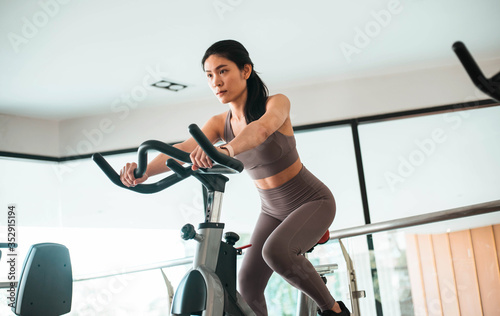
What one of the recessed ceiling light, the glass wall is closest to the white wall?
the glass wall

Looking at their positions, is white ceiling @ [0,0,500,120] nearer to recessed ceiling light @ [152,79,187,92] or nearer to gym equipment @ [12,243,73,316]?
recessed ceiling light @ [152,79,187,92]

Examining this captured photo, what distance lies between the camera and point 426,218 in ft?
7.14

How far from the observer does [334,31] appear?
13.2 ft

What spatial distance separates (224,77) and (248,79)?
0.47ft

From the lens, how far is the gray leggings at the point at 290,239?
1.49 meters

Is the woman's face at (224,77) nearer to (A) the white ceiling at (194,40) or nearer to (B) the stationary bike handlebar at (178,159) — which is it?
(B) the stationary bike handlebar at (178,159)

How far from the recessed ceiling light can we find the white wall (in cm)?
Result: 43

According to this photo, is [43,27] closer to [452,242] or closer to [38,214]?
[38,214]

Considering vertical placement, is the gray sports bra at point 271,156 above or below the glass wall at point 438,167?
below

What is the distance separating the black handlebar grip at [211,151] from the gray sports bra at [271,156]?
0.38 m

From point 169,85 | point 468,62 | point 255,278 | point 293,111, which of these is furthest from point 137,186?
point 293,111

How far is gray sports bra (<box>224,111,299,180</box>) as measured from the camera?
1637 millimetres

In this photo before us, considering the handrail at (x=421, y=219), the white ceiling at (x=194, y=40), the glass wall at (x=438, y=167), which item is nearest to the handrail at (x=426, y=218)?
the handrail at (x=421, y=219)

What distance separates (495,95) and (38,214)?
202 inches
